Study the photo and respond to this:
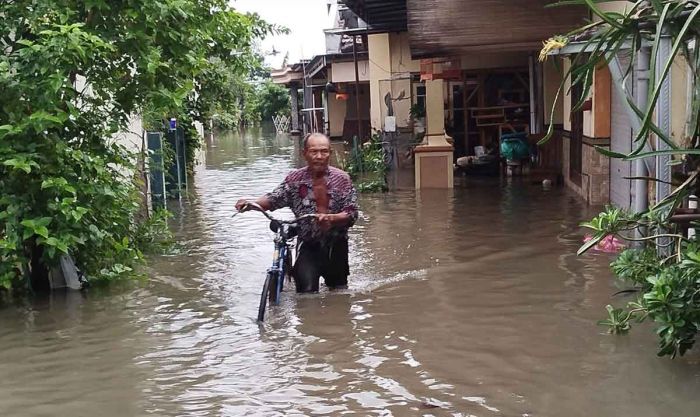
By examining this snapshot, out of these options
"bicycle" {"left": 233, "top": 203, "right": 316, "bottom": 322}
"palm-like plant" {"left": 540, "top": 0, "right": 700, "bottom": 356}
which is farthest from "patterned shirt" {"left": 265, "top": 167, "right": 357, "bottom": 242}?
"palm-like plant" {"left": 540, "top": 0, "right": 700, "bottom": 356}

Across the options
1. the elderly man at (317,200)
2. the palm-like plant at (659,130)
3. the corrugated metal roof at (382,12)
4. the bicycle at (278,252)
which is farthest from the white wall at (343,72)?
the palm-like plant at (659,130)

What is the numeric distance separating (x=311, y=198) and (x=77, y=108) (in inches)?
86.1

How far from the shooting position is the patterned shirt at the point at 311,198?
22.4ft

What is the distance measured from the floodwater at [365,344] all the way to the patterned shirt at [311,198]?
63 cm

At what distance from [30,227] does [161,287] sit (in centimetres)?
170

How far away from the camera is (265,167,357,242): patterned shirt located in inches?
269

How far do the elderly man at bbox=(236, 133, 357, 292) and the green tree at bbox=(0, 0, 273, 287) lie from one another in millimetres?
1401

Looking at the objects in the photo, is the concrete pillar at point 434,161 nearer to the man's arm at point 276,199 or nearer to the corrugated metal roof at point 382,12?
the corrugated metal roof at point 382,12

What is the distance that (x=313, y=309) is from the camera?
6.83 m

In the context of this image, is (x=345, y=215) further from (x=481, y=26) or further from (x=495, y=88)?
(x=495, y=88)

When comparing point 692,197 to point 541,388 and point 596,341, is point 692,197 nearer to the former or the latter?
point 596,341

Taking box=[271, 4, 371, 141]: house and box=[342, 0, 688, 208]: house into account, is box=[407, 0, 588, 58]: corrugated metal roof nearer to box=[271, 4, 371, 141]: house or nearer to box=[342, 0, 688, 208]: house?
box=[342, 0, 688, 208]: house

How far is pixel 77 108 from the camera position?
7.12 m

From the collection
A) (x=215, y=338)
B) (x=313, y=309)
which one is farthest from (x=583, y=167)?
(x=215, y=338)
